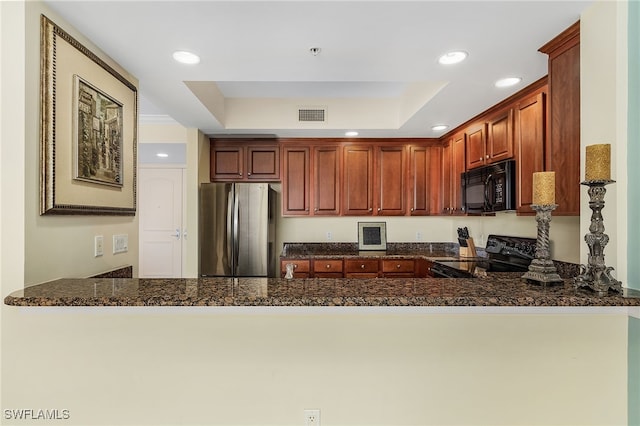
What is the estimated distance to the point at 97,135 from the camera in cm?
175

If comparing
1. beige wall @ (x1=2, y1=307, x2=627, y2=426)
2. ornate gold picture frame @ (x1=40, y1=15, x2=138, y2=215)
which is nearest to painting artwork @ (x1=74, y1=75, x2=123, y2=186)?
ornate gold picture frame @ (x1=40, y1=15, x2=138, y2=215)

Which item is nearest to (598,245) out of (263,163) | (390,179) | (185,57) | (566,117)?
(566,117)

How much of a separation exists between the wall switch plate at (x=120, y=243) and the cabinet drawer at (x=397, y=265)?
2.46m

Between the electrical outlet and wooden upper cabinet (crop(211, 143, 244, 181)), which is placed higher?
wooden upper cabinet (crop(211, 143, 244, 181))

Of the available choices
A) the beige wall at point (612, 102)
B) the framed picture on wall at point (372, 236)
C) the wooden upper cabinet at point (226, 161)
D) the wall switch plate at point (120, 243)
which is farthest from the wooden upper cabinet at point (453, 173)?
the wall switch plate at point (120, 243)

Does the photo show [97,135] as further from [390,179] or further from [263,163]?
[390,179]

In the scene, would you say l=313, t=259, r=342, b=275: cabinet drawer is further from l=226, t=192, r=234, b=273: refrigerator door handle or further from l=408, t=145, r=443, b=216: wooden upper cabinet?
l=408, t=145, r=443, b=216: wooden upper cabinet

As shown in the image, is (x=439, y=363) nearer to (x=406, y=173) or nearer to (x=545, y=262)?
(x=545, y=262)

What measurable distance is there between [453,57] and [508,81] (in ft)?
2.02

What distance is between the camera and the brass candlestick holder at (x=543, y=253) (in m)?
1.34

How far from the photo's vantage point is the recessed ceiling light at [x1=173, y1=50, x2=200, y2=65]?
72.8 inches

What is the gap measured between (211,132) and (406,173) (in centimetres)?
229

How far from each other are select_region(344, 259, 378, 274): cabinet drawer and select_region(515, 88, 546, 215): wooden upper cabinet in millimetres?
1568

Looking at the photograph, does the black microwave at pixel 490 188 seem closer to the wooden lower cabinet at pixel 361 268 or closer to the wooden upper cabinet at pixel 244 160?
the wooden lower cabinet at pixel 361 268
